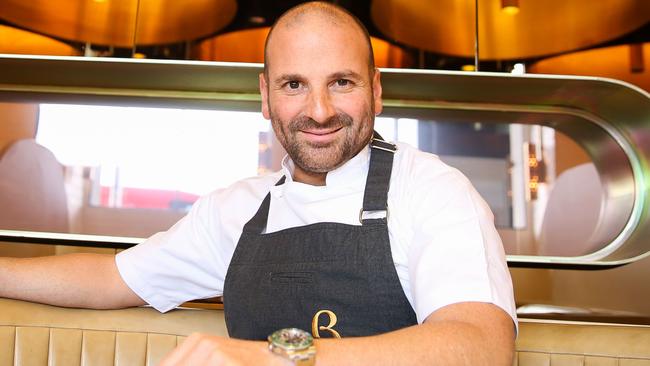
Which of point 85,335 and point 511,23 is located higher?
point 511,23

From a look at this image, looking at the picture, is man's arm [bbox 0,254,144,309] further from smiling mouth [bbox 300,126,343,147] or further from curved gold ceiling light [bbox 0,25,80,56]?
curved gold ceiling light [bbox 0,25,80,56]

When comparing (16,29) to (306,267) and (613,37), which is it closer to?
(306,267)

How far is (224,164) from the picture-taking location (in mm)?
2264

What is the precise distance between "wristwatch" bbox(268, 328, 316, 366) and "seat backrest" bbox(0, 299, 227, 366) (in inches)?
26.6

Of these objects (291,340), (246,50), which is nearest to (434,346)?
(291,340)

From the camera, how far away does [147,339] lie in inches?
54.8

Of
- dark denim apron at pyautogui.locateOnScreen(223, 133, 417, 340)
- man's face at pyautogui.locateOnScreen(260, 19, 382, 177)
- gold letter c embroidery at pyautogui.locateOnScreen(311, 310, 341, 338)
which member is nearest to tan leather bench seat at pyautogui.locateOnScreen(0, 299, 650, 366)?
dark denim apron at pyautogui.locateOnScreen(223, 133, 417, 340)

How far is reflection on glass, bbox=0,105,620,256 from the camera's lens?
2162 millimetres

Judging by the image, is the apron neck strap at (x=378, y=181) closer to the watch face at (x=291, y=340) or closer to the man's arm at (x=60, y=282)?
the watch face at (x=291, y=340)

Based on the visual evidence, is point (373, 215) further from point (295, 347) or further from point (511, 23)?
point (511, 23)

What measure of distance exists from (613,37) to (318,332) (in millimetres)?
1309

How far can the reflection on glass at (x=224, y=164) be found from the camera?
216cm

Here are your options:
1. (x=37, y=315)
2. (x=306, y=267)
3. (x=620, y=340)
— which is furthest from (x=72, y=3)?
(x=620, y=340)

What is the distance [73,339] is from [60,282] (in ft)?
0.42
